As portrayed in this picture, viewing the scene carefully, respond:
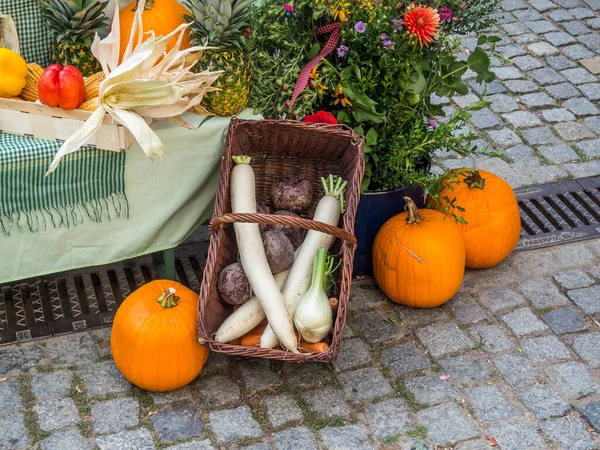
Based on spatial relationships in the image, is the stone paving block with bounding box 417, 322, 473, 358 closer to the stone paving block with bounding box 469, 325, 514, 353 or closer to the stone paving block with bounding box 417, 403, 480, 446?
the stone paving block with bounding box 469, 325, 514, 353

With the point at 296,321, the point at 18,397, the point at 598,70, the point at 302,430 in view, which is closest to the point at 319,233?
the point at 296,321

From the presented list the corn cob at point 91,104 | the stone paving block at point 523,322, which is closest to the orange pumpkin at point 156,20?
the corn cob at point 91,104

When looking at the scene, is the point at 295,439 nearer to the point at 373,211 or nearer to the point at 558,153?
the point at 373,211

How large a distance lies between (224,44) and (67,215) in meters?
1.02

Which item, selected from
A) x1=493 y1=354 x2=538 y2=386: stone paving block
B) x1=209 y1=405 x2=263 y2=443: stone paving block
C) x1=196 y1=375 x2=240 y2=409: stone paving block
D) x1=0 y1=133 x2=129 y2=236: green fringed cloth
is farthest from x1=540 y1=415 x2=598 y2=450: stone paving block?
x1=0 y1=133 x2=129 y2=236: green fringed cloth

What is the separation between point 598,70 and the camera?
5.81 metres

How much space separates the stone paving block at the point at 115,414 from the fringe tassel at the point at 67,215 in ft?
2.63

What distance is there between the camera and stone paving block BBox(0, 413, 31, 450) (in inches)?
121

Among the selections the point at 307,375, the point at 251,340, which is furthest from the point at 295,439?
the point at 251,340

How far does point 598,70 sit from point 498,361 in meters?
3.13

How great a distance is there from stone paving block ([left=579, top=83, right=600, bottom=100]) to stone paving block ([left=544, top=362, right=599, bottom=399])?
104 inches

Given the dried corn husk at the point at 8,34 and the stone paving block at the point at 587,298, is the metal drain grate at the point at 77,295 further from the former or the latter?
the stone paving block at the point at 587,298

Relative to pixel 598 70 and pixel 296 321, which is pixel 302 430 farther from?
pixel 598 70

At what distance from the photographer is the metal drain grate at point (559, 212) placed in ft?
14.3
